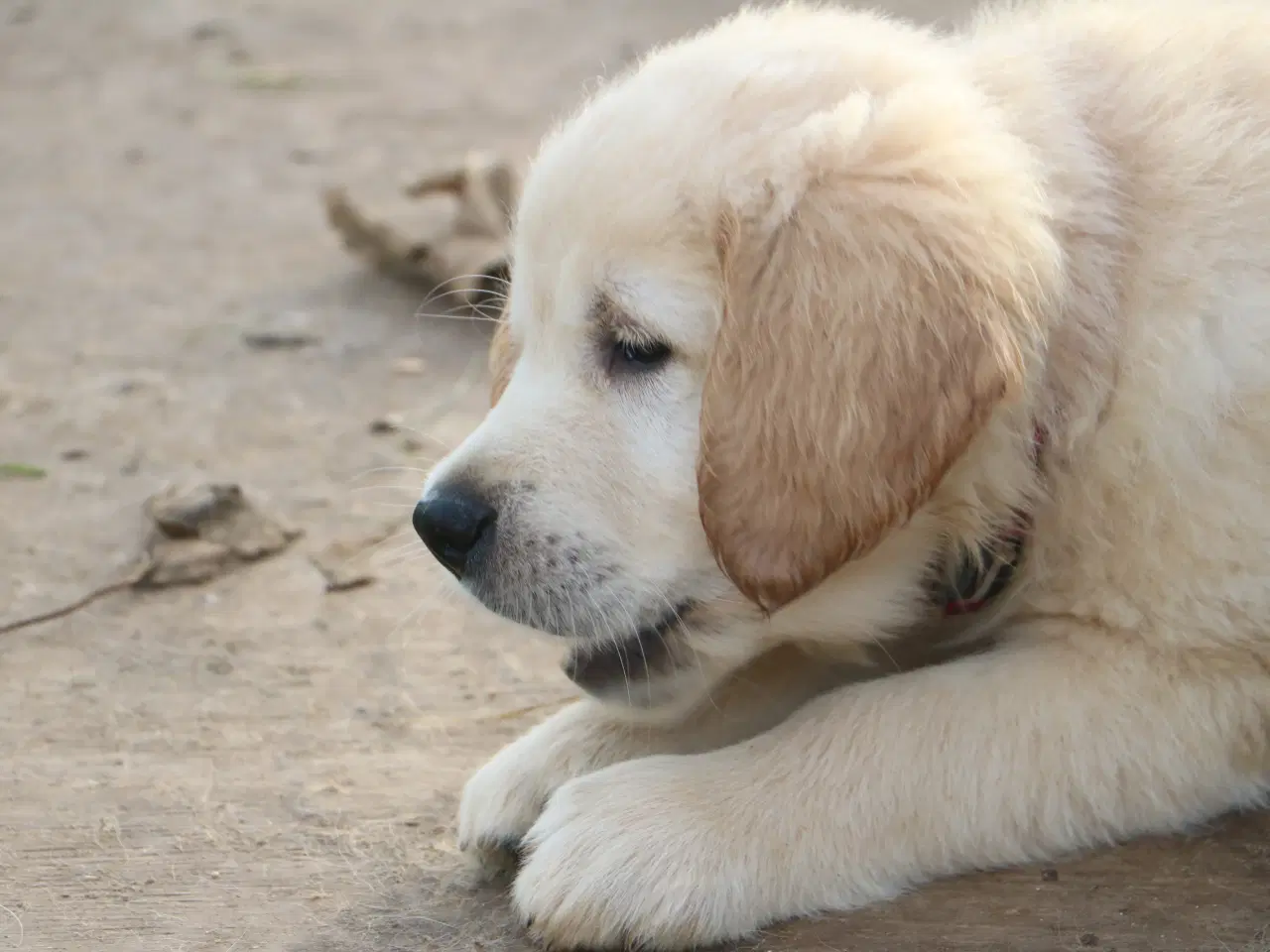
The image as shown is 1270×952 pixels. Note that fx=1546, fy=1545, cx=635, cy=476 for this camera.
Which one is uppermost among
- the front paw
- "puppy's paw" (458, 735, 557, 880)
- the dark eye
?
the dark eye

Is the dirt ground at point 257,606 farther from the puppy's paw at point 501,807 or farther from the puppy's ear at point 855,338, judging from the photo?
the puppy's ear at point 855,338

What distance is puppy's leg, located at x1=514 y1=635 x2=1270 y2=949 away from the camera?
2.57 metres

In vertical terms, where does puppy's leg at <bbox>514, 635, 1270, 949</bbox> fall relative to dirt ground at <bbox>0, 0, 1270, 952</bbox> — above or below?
A: above

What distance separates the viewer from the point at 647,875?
2568 mm

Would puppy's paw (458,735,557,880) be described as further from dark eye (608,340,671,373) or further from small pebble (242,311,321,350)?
small pebble (242,311,321,350)

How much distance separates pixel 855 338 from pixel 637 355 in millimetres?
423

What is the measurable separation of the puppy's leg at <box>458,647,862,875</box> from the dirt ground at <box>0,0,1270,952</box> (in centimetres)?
13

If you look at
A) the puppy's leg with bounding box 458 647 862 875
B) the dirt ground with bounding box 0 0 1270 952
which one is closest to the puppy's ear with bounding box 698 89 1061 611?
the puppy's leg with bounding box 458 647 862 875

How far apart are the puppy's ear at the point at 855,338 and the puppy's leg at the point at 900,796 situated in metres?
0.37

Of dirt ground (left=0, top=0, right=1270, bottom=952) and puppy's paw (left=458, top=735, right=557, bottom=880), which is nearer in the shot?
dirt ground (left=0, top=0, right=1270, bottom=952)

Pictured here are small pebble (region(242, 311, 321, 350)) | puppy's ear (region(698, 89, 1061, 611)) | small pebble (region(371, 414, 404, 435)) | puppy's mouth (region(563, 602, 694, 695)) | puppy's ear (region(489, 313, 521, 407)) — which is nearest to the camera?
puppy's ear (region(698, 89, 1061, 611))

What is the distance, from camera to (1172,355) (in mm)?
2631

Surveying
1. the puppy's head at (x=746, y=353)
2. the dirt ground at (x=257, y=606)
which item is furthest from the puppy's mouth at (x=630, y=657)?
the dirt ground at (x=257, y=606)

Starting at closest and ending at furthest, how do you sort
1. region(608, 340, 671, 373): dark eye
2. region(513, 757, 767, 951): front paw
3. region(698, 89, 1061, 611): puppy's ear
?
region(698, 89, 1061, 611): puppy's ear < region(513, 757, 767, 951): front paw < region(608, 340, 671, 373): dark eye
